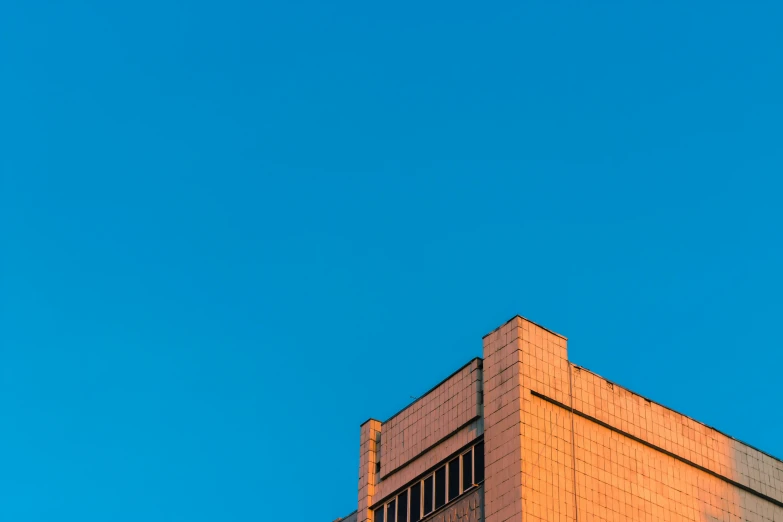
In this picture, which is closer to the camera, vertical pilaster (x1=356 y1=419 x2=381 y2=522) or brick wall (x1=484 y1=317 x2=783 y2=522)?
brick wall (x1=484 y1=317 x2=783 y2=522)

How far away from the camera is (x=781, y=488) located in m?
65.4

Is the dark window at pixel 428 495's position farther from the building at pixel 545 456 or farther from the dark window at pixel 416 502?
the dark window at pixel 416 502

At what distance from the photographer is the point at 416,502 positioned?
205 feet

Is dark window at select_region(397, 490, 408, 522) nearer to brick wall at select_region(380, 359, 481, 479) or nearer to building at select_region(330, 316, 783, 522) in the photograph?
building at select_region(330, 316, 783, 522)

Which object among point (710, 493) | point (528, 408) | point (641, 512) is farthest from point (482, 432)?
point (710, 493)

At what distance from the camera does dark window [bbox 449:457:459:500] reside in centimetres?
5984

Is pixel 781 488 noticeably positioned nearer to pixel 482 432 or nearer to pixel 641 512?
pixel 641 512

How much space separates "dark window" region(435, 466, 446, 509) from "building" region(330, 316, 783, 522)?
0.05 m

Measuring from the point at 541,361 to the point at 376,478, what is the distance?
39.7ft

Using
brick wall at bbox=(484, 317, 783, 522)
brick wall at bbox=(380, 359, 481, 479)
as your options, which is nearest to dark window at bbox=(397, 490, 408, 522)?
brick wall at bbox=(380, 359, 481, 479)

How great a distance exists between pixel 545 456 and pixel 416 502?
874 centimetres

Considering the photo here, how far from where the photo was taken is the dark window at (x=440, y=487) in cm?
6064

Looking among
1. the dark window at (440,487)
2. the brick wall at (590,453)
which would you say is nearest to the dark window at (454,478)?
the dark window at (440,487)

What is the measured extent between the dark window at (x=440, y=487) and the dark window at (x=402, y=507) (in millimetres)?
2612
